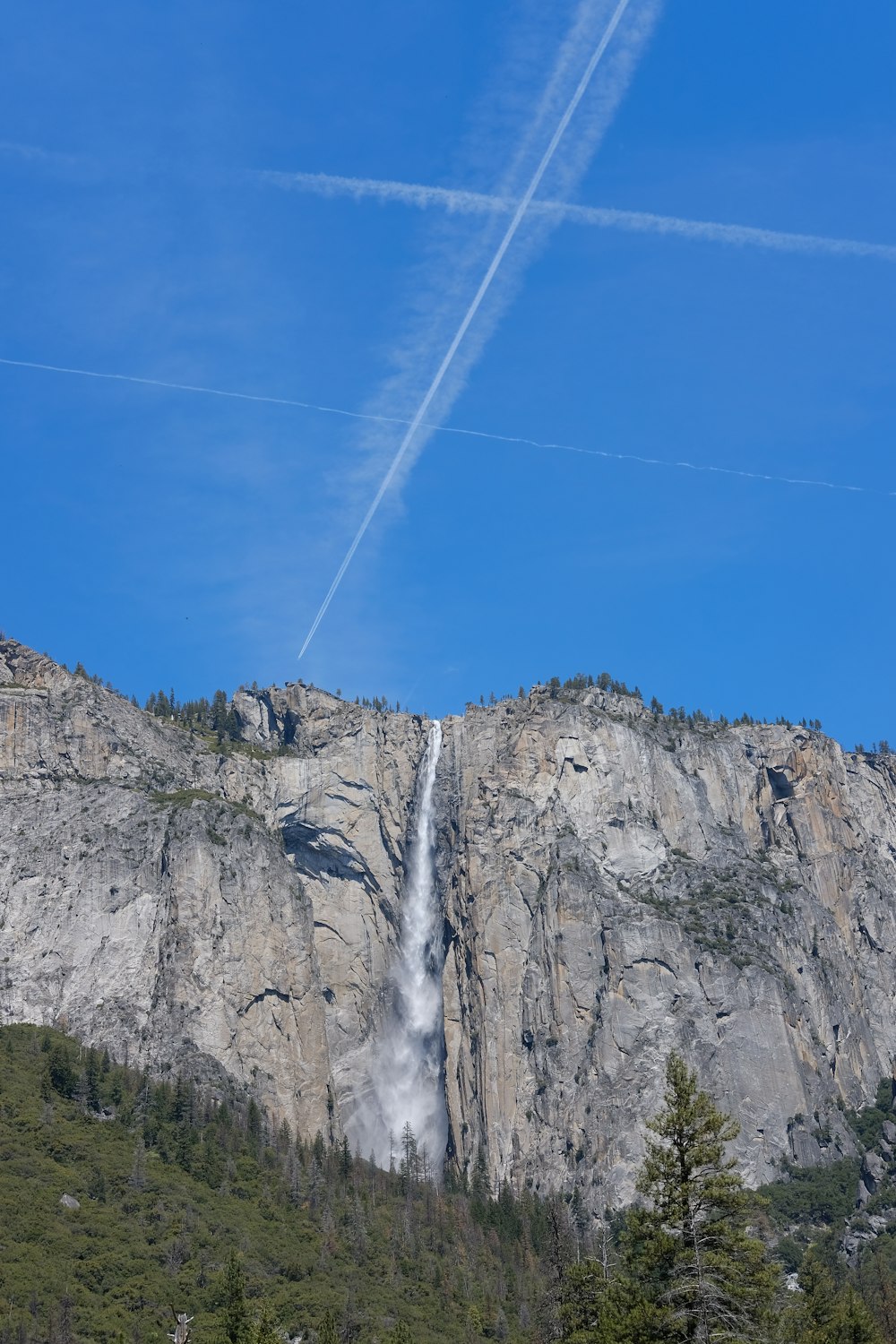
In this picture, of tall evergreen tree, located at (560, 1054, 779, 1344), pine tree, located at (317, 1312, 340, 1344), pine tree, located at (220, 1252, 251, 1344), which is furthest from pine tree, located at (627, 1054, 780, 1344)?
pine tree, located at (317, 1312, 340, 1344)

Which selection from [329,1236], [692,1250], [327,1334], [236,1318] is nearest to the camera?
[692,1250]

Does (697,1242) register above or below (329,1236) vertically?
below

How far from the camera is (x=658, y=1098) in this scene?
653ft

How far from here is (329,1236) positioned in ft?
509

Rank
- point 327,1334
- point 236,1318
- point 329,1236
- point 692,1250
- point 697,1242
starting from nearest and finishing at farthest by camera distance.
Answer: point 692,1250 < point 697,1242 < point 236,1318 < point 327,1334 < point 329,1236

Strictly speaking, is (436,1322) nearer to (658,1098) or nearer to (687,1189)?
(658,1098)

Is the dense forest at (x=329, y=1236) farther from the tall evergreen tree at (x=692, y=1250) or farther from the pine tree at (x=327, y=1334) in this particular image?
the pine tree at (x=327, y=1334)

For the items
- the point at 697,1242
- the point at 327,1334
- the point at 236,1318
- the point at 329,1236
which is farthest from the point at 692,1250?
the point at 329,1236

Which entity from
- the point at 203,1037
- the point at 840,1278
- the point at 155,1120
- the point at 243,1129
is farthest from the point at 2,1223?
the point at 840,1278

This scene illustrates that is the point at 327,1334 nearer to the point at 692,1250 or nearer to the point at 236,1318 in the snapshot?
the point at 236,1318

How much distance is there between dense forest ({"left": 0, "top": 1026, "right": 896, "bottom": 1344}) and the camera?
5947 centimetres

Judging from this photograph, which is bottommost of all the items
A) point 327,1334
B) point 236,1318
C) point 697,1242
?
point 697,1242

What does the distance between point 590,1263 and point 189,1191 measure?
8348 centimetres

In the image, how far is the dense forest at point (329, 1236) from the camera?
5947cm
